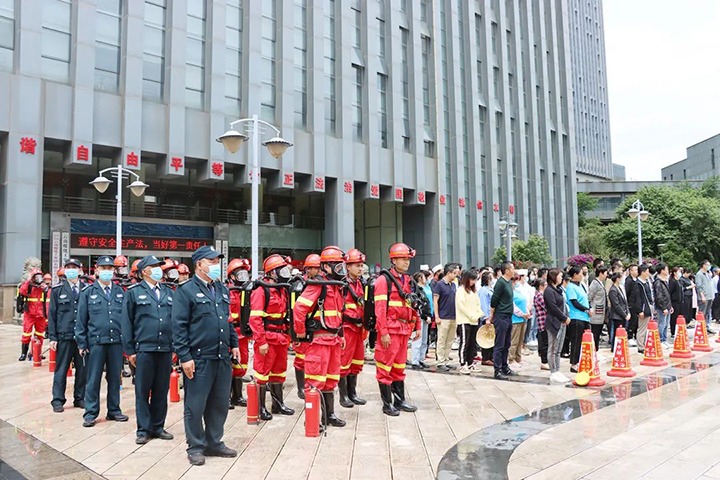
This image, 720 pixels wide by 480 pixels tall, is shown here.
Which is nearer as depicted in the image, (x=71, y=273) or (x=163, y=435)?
(x=163, y=435)

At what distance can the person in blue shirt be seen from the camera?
10352 mm

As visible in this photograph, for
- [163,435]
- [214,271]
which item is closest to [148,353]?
[163,435]

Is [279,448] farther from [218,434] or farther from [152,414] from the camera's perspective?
[152,414]

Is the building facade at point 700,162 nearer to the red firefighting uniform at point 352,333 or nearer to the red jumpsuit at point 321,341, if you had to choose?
the red firefighting uniform at point 352,333

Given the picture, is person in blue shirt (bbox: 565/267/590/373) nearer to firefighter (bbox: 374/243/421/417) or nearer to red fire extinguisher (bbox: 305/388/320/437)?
firefighter (bbox: 374/243/421/417)

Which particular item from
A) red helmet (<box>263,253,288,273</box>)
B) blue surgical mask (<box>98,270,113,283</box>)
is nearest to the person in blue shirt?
red helmet (<box>263,253,288,273</box>)

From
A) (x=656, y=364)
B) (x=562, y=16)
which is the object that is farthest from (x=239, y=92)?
(x=562, y=16)

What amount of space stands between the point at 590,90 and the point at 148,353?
376 feet

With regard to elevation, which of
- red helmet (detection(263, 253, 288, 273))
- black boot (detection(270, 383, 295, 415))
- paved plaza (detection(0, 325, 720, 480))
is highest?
red helmet (detection(263, 253, 288, 273))

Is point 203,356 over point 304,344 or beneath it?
over

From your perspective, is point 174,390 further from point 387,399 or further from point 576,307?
point 576,307

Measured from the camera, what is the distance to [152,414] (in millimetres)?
6781

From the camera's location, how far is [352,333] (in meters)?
7.99

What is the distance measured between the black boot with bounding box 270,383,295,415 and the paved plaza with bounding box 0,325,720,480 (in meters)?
0.20
